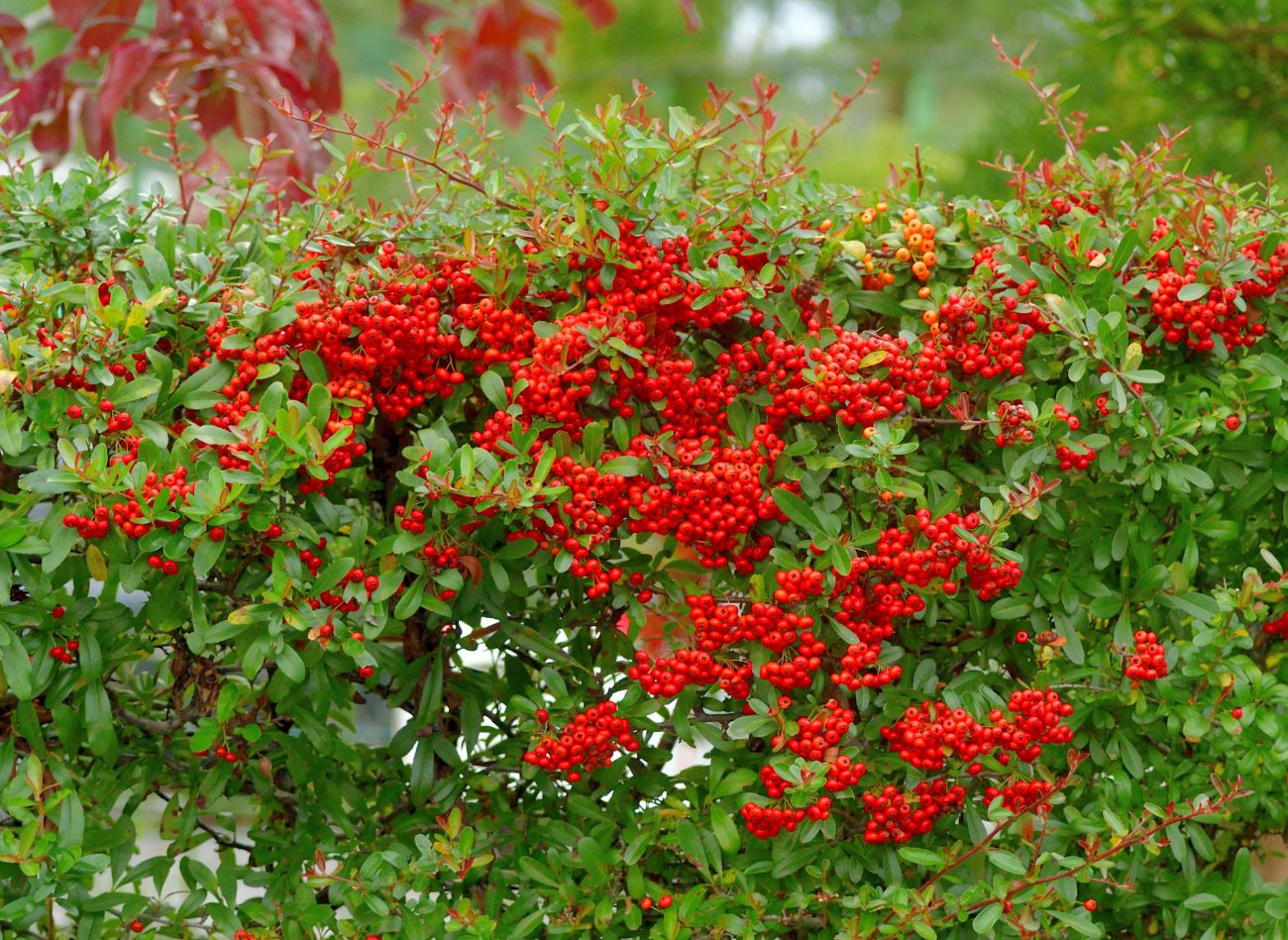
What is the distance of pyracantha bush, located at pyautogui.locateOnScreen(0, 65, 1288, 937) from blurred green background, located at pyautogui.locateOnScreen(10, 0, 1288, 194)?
A: 218 centimetres

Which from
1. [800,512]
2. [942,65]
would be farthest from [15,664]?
[942,65]

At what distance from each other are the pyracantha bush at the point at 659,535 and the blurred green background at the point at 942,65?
2.18m

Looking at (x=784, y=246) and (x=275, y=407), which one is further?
(x=784, y=246)

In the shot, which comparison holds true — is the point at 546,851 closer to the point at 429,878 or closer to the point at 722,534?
the point at 429,878

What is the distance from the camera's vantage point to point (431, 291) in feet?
6.63

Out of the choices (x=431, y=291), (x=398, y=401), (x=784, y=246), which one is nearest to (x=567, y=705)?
(x=398, y=401)

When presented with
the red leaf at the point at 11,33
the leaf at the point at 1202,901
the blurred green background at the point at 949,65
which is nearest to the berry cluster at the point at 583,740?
the leaf at the point at 1202,901

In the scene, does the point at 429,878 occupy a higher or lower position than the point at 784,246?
lower

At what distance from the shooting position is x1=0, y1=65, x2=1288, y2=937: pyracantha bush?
1.94 metres

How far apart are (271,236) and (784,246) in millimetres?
877

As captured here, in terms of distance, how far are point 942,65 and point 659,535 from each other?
13042mm

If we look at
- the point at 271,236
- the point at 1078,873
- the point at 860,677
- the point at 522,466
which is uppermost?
the point at 271,236

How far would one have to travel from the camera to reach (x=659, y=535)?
209 cm

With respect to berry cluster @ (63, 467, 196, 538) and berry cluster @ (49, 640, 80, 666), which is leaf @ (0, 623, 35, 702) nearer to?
berry cluster @ (49, 640, 80, 666)
